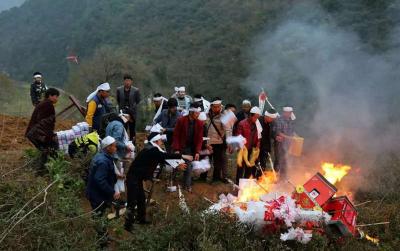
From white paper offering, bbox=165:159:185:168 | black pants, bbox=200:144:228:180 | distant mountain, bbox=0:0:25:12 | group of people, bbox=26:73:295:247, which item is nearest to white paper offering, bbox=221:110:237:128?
group of people, bbox=26:73:295:247

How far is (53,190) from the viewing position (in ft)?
17.7

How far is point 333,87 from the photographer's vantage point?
16141mm

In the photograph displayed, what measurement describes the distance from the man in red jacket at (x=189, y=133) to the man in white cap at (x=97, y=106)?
139 centimetres

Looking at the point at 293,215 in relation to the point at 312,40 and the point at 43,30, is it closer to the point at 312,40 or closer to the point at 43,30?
the point at 312,40

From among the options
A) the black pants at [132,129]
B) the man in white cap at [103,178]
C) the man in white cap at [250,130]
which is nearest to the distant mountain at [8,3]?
the black pants at [132,129]

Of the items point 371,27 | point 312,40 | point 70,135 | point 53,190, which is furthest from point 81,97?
point 53,190

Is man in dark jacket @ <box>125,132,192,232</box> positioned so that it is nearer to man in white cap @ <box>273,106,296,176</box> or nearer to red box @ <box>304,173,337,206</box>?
red box @ <box>304,173,337,206</box>

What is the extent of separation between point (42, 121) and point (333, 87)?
12.2 m

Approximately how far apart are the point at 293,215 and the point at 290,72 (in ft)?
62.6

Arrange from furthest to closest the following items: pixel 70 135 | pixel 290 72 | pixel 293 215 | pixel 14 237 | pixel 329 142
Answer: pixel 290 72, pixel 329 142, pixel 70 135, pixel 293 215, pixel 14 237

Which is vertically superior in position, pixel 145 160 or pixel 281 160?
pixel 145 160

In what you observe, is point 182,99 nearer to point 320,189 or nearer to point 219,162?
point 219,162

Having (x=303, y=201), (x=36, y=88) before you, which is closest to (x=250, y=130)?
(x=303, y=201)

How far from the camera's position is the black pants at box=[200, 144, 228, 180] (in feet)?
27.0
